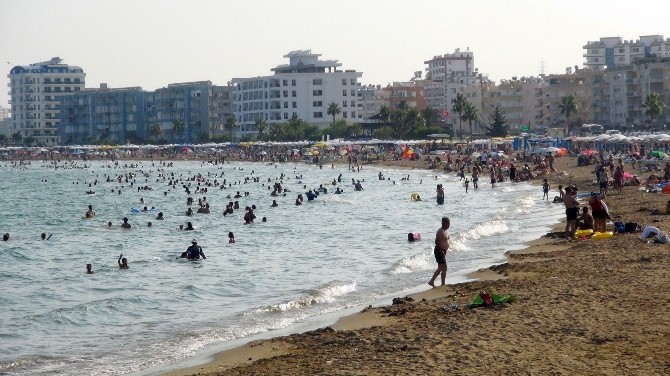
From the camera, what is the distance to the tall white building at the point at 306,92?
145625 mm

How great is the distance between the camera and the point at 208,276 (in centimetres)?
2536

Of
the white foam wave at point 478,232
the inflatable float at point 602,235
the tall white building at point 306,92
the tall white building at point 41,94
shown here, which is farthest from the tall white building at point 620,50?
the inflatable float at point 602,235

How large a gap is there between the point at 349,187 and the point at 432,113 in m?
63.7

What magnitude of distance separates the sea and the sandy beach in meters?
1.53

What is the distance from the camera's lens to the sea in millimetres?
16984

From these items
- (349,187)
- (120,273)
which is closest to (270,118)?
(349,187)

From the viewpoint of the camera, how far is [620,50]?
155750 millimetres

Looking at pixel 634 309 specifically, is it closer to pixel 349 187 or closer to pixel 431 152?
pixel 349 187

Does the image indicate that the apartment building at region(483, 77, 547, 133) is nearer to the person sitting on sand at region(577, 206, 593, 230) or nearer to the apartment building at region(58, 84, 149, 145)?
the apartment building at region(58, 84, 149, 145)

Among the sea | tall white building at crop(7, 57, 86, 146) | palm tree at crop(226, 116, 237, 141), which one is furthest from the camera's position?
tall white building at crop(7, 57, 86, 146)

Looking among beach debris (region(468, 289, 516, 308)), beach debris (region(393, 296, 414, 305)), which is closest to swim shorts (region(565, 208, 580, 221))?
beach debris (region(393, 296, 414, 305))

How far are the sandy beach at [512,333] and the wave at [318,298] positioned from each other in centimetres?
209

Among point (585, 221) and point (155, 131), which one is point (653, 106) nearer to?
point (585, 221)

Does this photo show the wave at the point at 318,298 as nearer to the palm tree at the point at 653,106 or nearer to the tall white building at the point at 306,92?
the palm tree at the point at 653,106
